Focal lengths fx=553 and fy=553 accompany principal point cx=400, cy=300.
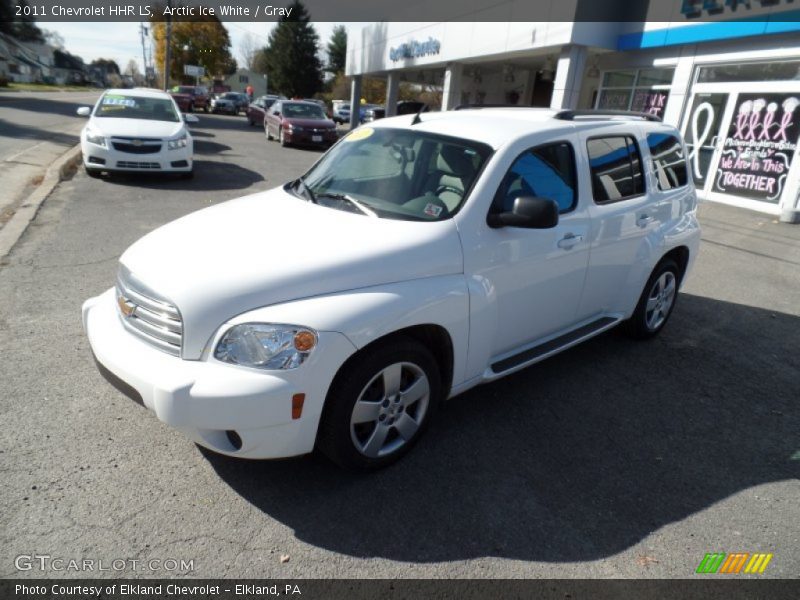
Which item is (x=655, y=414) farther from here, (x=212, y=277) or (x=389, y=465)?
(x=212, y=277)

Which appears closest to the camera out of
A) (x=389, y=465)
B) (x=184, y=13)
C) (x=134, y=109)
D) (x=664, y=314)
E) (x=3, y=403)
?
(x=389, y=465)

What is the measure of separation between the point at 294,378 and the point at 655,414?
2.67m

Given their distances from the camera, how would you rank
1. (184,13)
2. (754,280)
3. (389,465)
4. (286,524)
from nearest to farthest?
(286,524) → (389,465) → (754,280) → (184,13)

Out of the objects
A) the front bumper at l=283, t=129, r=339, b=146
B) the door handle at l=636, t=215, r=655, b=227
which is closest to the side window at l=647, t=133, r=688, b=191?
the door handle at l=636, t=215, r=655, b=227

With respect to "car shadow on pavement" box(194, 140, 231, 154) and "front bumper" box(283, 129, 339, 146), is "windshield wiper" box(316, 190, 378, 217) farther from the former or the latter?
"front bumper" box(283, 129, 339, 146)

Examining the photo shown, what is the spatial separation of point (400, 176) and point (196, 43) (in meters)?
60.0

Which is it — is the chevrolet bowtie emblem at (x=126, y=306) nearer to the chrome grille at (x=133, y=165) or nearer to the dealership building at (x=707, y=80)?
the chrome grille at (x=133, y=165)

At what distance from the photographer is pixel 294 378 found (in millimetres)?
2434

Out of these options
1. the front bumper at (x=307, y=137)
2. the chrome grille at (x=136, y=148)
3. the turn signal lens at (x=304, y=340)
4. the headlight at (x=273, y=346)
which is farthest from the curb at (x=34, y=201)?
the front bumper at (x=307, y=137)

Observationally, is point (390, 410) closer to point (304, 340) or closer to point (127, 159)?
point (304, 340)

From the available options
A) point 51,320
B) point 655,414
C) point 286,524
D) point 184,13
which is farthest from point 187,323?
point 184,13

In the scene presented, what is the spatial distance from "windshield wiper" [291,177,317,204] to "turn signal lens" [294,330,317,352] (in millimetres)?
1338

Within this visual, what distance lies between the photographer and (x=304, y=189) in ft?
12.6

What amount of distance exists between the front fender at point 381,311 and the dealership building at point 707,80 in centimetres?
768
